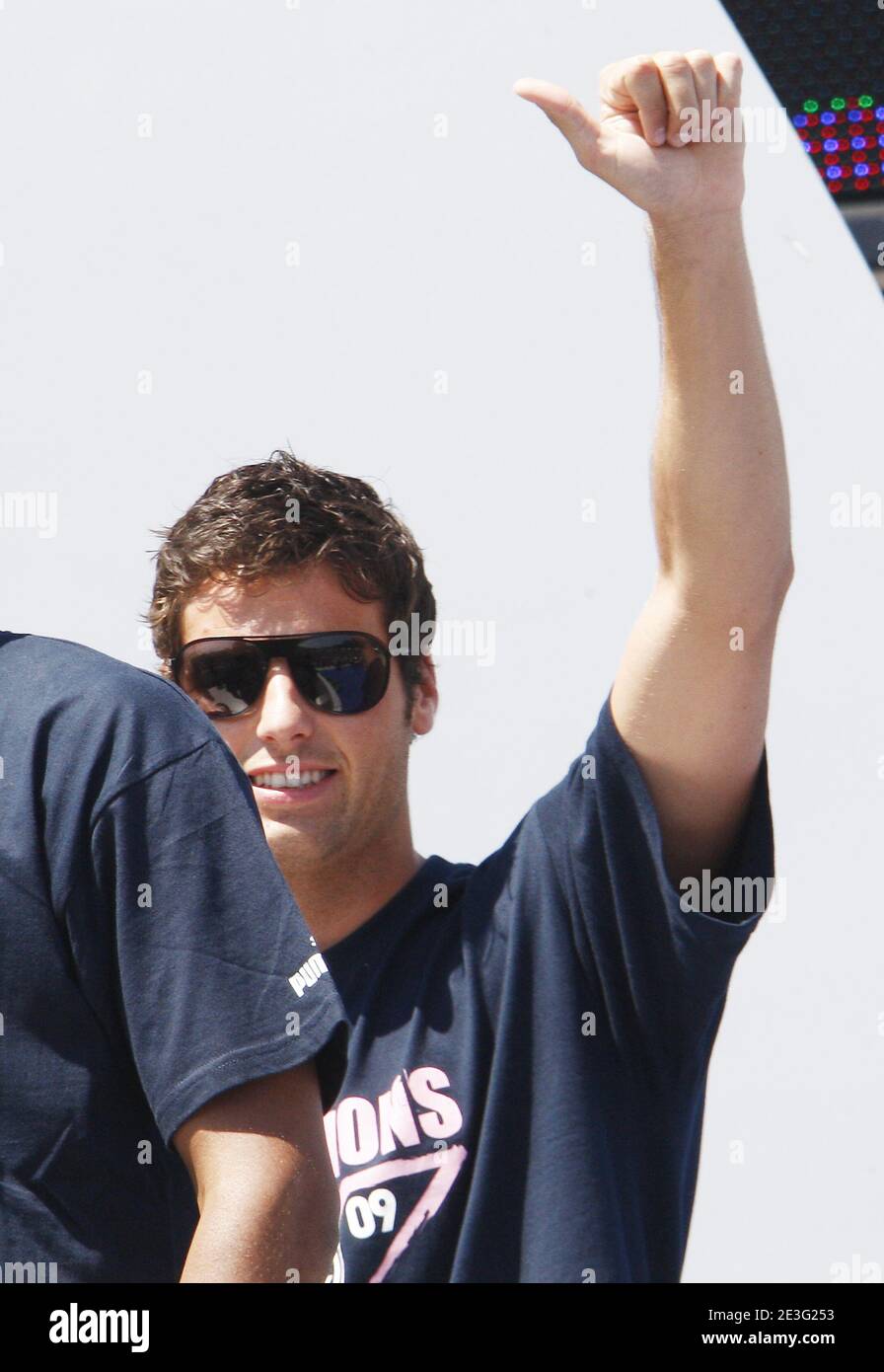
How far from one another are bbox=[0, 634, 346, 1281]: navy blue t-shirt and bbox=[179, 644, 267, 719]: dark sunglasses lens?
81 cm

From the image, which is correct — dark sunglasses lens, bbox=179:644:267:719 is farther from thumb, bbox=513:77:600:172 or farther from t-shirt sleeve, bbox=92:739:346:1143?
t-shirt sleeve, bbox=92:739:346:1143

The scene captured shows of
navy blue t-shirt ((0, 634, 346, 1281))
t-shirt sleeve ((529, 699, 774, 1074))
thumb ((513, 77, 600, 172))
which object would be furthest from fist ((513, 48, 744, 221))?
navy blue t-shirt ((0, 634, 346, 1281))

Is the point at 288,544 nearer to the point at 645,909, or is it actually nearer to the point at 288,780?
the point at 288,780

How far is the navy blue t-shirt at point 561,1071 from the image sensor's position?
1.35 meters

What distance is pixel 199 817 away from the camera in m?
0.86

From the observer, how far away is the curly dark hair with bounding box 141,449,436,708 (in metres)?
1.76

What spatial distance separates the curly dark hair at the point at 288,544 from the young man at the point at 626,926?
387 millimetres

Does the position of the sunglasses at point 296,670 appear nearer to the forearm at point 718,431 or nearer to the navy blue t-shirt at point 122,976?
the forearm at point 718,431

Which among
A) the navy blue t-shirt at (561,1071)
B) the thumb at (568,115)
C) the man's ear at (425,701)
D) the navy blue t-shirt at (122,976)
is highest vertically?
the thumb at (568,115)

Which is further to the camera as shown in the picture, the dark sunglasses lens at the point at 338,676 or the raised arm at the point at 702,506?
the dark sunglasses lens at the point at 338,676

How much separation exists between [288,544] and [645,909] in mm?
624

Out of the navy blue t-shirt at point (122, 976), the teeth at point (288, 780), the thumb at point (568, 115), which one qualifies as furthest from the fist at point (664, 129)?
the teeth at point (288, 780)

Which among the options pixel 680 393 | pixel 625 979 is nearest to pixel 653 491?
pixel 680 393
